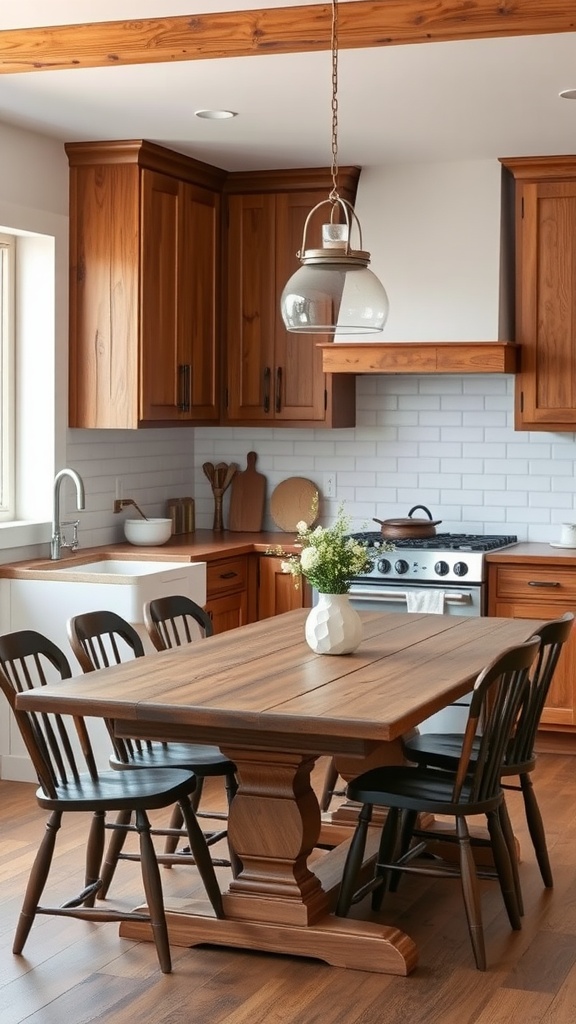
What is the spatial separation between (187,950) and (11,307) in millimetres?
3173

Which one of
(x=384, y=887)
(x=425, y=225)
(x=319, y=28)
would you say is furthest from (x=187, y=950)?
(x=425, y=225)

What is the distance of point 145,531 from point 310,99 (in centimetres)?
222

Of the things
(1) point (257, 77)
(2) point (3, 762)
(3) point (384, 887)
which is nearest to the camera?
(3) point (384, 887)

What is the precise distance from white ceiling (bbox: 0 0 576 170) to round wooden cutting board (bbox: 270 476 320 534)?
165 centimetres

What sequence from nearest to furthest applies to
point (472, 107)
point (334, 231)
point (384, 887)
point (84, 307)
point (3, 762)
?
point (334, 231), point (384, 887), point (472, 107), point (3, 762), point (84, 307)

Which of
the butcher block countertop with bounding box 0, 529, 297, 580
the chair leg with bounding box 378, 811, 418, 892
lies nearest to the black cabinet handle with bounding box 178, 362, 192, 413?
the butcher block countertop with bounding box 0, 529, 297, 580

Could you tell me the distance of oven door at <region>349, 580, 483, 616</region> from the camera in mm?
6051

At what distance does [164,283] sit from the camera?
6180mm

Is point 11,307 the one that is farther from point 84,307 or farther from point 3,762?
point 3,762

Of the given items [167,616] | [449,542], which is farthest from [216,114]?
[449,542]

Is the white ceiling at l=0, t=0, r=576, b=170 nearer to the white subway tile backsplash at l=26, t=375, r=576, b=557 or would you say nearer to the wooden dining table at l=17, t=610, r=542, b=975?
the white subway tile backsplash at l=26, t=375, r=576, b=557

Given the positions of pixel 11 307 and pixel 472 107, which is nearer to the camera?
pixel 472 107

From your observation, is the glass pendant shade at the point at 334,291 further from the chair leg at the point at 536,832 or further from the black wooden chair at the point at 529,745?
the chair leg at the point at 536,832

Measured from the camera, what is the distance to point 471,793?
11.8 feet
